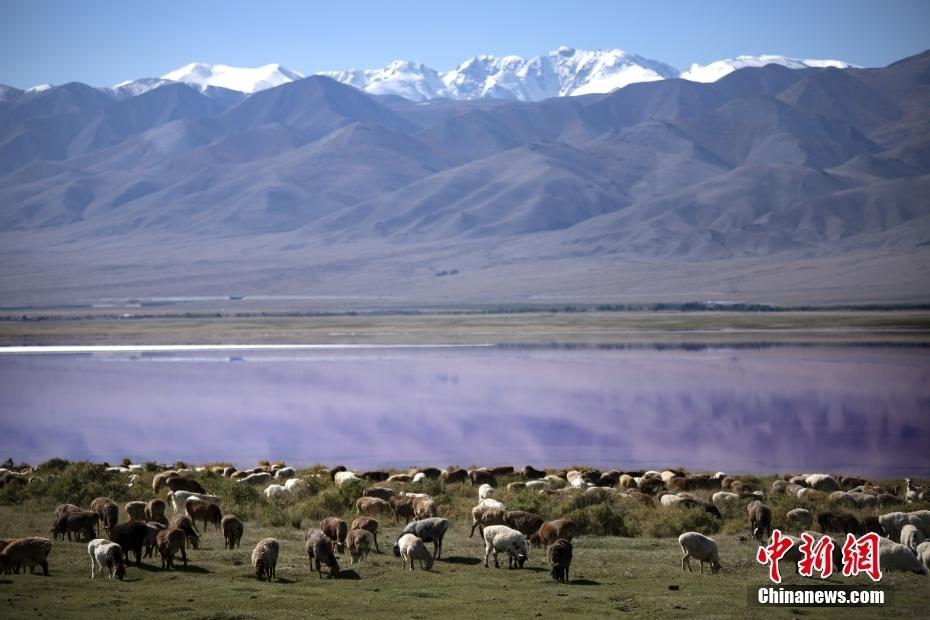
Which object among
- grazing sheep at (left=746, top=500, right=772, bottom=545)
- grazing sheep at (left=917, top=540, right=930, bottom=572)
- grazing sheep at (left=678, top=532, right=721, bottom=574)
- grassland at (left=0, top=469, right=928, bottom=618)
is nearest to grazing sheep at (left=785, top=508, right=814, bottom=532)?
grassland at (left=0, top=469, right=928, bottom=618)

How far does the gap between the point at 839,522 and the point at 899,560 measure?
85.8 inches

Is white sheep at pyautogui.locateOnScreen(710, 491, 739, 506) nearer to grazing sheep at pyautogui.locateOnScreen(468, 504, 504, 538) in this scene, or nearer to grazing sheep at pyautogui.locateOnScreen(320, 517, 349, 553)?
grazing sheep at pyautogui.locateOnScreen(468, 504, 504, 538)

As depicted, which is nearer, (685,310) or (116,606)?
(116,606)

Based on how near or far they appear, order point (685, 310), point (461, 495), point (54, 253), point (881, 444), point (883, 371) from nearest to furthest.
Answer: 1. point (461, 495)
2. point (881, 444)
3. point (883, 371)
4. point (685, 310)
5. point (54, 253)

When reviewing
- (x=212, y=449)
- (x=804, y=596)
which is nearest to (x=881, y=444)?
(x=212, y=449)

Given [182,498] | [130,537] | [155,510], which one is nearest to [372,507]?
[182,498]

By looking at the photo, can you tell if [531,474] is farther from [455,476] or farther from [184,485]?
[184,485]

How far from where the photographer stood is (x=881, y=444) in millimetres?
27984

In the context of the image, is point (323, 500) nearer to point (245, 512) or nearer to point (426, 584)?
point (245, 512)

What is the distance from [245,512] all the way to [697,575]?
6.60 m

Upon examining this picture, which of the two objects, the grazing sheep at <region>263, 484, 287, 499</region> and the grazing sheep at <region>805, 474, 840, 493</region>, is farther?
the grazing sheep at <region>805, 474, 840, 493</region>

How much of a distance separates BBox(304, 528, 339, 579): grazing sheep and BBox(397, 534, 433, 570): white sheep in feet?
2.46

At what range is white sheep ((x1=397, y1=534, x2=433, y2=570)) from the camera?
12.9 metres

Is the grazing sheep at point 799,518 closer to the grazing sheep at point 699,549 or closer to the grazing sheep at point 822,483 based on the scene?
the grazing sheep at point 699,549
